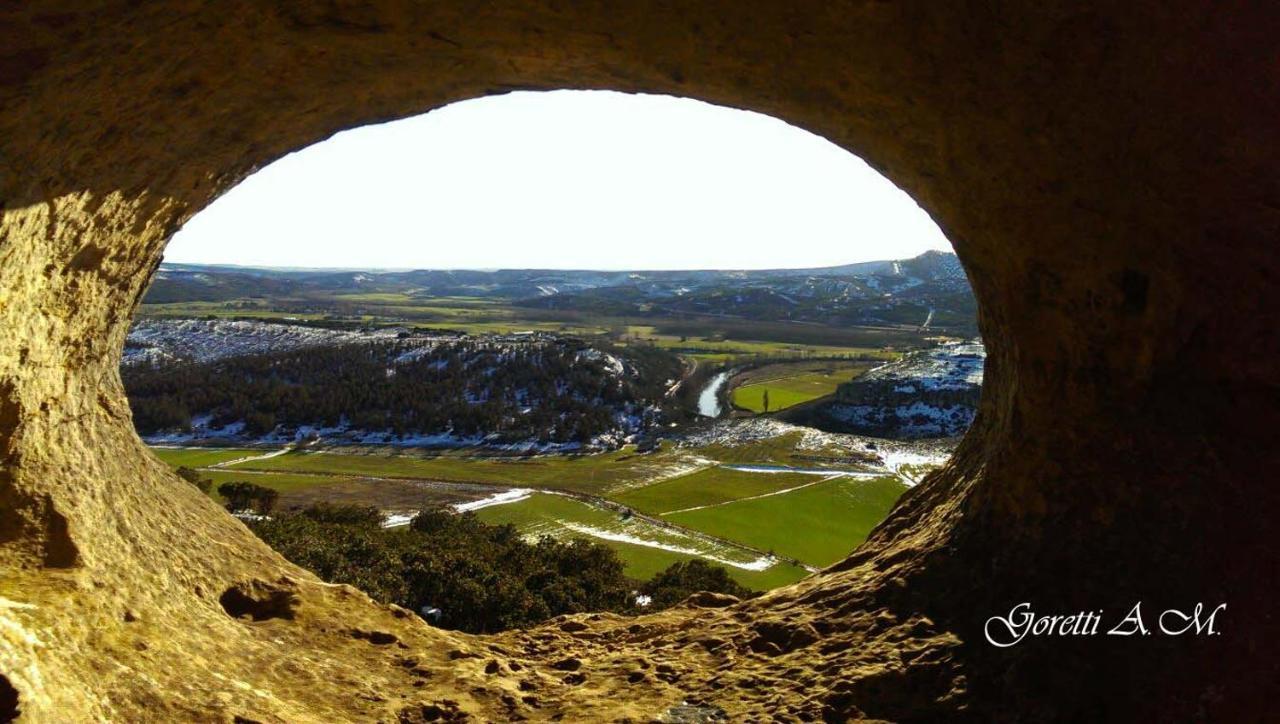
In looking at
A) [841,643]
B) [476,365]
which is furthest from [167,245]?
[476,365]

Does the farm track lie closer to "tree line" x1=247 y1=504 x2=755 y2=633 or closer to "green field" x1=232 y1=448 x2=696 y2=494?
"green field" x1=232 y1=448 x2=696 y2=494

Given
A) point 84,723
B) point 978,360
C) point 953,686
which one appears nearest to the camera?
point 84,723

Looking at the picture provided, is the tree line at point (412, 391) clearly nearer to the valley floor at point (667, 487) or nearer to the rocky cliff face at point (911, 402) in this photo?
the valley floor at point (667, 487)

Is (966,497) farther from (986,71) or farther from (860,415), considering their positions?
(860,415)
